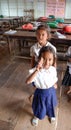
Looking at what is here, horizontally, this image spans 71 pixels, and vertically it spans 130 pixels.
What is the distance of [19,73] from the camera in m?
2.68

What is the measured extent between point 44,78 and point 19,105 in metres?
0.78

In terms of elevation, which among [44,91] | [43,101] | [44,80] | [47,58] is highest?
[47,58]

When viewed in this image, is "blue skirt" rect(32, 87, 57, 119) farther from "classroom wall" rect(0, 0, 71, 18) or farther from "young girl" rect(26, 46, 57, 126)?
"classroom wall" rect(0, 0, 71, 18)

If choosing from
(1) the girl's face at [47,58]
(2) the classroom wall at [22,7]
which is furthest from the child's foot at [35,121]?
(2) the classroom wall at [22,7]

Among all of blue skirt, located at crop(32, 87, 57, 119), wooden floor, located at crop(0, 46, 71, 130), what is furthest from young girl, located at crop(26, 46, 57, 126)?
wooden floor, located at crop(0, 46, 71, 130)

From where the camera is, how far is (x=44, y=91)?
1.34 meters

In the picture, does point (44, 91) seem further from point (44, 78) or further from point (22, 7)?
point (22, 7)

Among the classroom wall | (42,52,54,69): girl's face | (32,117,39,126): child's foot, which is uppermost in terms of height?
the classroom wall

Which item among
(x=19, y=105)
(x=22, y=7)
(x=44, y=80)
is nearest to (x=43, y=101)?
(x=44, y=80)

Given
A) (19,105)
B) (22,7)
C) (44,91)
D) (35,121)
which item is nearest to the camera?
(44,91)

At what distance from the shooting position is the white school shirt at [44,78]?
1.24m

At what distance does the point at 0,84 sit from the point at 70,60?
1.22m

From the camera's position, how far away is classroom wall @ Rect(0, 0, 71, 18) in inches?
277

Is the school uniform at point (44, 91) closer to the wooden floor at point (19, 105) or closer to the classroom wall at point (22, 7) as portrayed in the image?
the wooden floor at point (19, 105)
